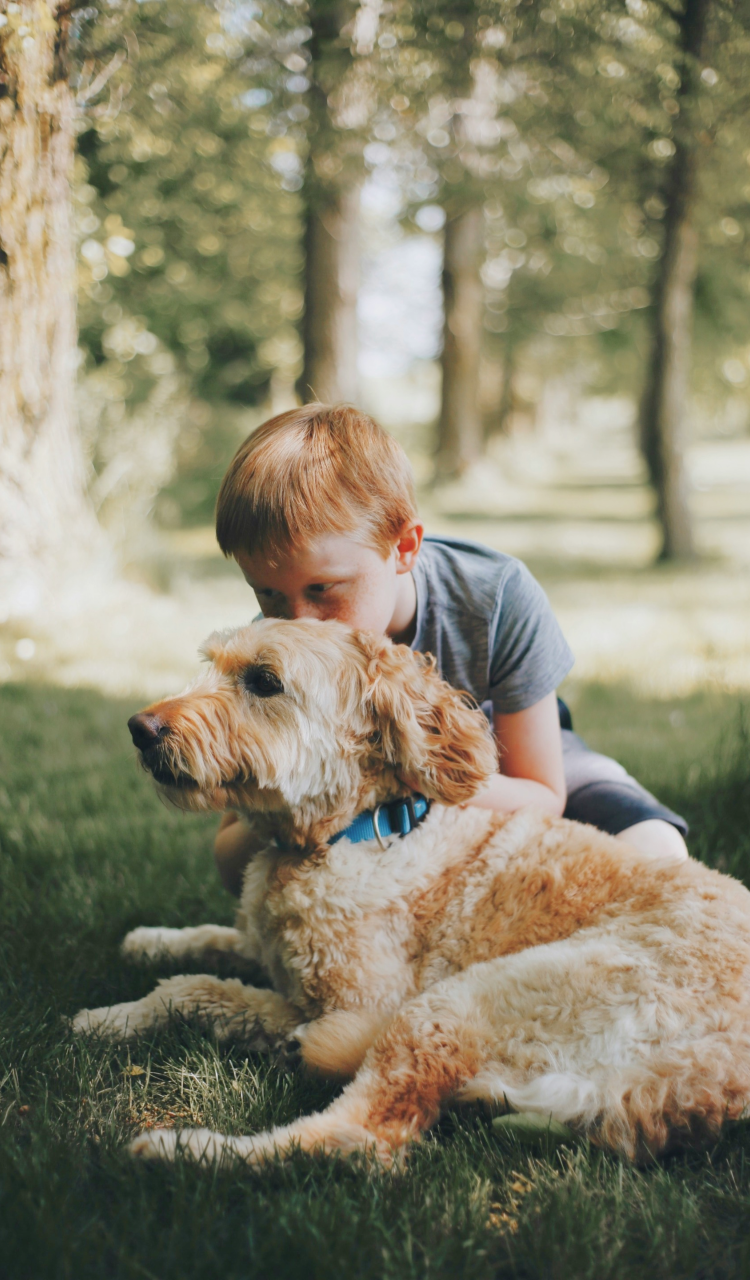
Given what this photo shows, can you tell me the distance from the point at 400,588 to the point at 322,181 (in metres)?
6.51

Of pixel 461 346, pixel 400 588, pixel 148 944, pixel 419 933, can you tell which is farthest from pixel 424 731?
pixel 461 346

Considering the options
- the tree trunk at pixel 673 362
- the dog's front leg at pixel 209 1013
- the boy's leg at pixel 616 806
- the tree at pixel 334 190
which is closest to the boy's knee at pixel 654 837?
the boy's leg at pixel 616 806

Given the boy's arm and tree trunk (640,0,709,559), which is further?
tree trunk (640,0,709,559)

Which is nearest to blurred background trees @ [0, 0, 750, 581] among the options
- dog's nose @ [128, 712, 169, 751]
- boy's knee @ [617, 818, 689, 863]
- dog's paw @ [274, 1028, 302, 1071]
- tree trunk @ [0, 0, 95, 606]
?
tree trunk @ [0, 0, 95, 606]

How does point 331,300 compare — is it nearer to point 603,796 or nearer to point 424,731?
point 603,796

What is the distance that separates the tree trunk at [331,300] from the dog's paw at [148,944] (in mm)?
8153

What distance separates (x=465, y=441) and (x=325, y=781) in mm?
17620

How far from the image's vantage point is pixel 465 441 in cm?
1919

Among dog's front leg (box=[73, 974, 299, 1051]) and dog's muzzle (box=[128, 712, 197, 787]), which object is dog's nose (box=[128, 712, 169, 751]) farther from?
dog's front leg (box=[73, 974, 299, 1051])

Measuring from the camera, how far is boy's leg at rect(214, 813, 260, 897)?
9.51 ft

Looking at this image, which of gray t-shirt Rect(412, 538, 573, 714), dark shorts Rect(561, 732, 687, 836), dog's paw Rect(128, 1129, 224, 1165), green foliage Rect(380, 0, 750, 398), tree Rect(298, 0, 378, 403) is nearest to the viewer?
dog's paw Rect(128, 1129, 224, 1165)

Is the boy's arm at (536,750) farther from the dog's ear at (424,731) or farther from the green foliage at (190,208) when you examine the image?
the green foliage at (190,208)

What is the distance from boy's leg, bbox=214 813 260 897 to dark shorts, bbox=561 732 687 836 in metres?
1.15

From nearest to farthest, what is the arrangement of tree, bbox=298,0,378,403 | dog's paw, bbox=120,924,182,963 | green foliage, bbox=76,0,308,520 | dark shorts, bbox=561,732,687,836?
dog's paw, bbox=120,924,182,963 < dark shorts, bbox=561,732,687,836 < green foliage, bbox=76,0,308,520 < tree, bbox=298,0,378,403
